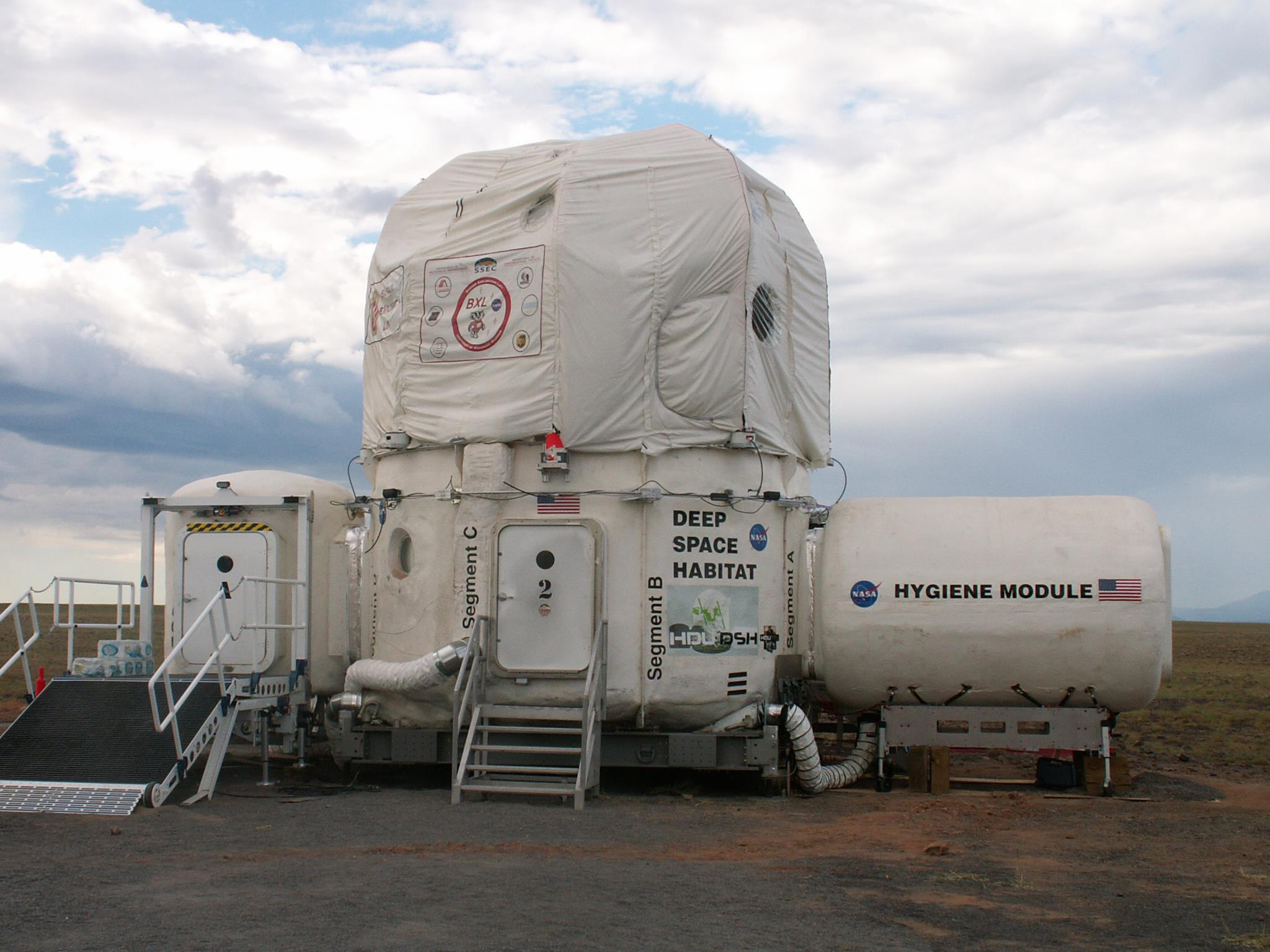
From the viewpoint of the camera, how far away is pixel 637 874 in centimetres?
946

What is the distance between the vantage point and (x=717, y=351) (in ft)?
47.0

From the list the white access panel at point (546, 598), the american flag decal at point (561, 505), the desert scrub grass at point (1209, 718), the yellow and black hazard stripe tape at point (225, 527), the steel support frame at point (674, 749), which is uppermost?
the american flag decal at point (561, 505)

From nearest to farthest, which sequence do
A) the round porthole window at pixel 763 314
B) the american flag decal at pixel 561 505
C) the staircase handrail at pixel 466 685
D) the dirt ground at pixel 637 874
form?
the dirt ground at pixel 637 874, the staircase handrail at pixel 466 685, the american flag decal at pixel 561 505, the round porthole window at pixel 763 314

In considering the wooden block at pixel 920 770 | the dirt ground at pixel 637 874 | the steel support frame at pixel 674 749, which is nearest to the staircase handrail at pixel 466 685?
the steel support frame at pixel 674 749

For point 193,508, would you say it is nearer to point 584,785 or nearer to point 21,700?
point 584,785

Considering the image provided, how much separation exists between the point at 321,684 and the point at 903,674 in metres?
7.35

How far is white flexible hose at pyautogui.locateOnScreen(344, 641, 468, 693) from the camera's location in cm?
1375

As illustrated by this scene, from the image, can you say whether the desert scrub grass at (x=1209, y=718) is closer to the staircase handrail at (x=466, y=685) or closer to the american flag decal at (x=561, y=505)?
the american flag decal at (x=561, y=505)

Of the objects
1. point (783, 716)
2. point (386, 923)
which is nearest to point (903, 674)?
point (783, 716)

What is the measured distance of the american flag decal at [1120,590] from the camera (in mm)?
14273

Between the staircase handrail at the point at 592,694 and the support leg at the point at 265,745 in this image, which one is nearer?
the staircase handrail at the point at 592,694

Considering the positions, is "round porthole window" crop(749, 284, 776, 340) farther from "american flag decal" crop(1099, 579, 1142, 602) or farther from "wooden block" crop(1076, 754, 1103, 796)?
"wooden block" crop(1076, 754, 1103, 796)

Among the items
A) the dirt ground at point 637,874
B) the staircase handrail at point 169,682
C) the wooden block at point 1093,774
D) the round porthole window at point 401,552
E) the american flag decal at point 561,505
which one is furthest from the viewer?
the round porthole window at point 401,552

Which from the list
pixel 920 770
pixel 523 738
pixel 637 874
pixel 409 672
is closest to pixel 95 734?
pixel 409 672
